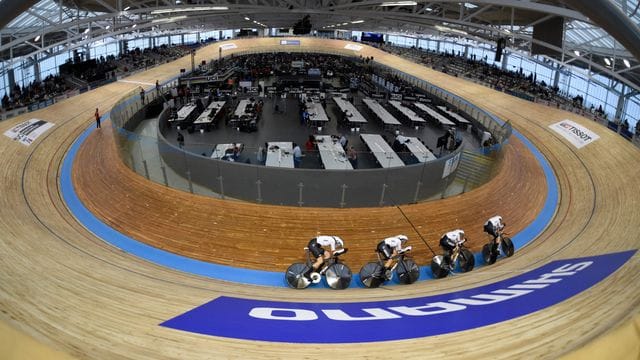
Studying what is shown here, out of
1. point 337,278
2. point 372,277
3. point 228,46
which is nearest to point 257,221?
point 337,278

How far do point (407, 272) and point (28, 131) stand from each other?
40.5 feet

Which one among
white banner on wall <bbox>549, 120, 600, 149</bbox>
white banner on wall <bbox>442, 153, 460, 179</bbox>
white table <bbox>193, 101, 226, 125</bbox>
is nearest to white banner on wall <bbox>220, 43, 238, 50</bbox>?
white table <bbox>193, 101, 226, 125</bbox>

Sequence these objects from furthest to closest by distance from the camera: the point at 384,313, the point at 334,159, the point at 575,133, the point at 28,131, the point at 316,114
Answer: the point at 316,114 < the point at 575,133 < the point at 28,131 < the point at 334,159 < the point at 384,313

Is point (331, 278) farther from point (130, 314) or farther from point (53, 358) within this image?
point (53, 358)

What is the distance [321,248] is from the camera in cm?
616

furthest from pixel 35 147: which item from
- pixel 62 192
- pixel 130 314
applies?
pixel 130 314

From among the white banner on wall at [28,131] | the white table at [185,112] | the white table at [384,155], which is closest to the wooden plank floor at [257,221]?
the white table at [384,155]

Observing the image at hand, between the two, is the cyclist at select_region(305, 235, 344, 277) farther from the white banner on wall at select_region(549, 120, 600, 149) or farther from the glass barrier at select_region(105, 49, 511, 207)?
A: the white banner on wall at select_region(549, 120, 600, 149)

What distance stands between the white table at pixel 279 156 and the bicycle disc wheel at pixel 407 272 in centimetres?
407

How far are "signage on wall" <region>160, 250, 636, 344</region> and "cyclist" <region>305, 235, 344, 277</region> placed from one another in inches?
47.2

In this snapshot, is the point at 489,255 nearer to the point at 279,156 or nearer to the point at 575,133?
the point at 279,156

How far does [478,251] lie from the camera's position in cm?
789

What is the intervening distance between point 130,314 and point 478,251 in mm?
6639

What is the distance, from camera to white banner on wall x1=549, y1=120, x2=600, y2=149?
13.5m
